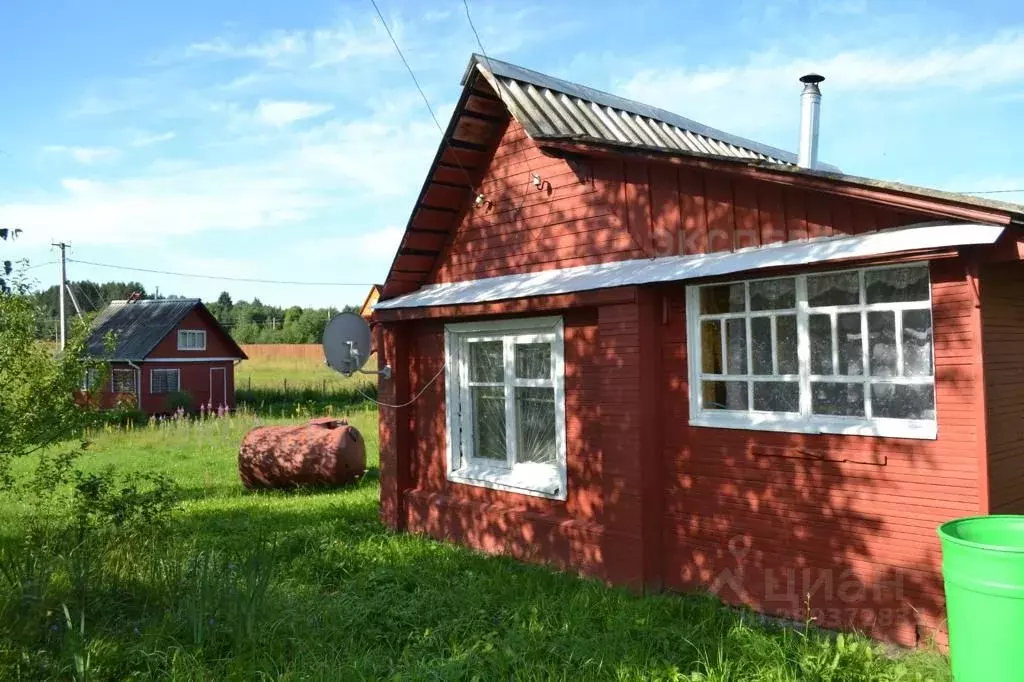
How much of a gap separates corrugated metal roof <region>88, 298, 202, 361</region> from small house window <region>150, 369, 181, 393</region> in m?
1.36

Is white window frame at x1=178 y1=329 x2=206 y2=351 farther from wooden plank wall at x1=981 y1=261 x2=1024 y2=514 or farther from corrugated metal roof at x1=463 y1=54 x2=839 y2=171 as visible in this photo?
Result: wooden plank wall at x1=981 y1=261 x2=1024 y2=514

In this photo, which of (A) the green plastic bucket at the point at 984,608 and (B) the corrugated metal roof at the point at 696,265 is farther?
(B) the corrugated metal roof at the point at 696,265

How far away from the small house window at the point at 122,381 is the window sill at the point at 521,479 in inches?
1161

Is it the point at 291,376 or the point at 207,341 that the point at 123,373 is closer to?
the point at 207,341

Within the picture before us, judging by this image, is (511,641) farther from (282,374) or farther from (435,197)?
Result: (282,374)

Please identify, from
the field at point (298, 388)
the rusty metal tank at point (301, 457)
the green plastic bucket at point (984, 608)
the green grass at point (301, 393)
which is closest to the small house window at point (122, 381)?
the green grass at point (301, 393)

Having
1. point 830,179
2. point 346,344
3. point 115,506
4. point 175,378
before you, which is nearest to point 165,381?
point 175,378

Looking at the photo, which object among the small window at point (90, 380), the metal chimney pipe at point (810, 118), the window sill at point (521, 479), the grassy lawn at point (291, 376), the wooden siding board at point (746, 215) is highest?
the metal chimney pipe at point (810, 118)

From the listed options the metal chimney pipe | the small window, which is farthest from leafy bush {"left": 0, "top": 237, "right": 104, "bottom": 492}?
the metal chimney pipe

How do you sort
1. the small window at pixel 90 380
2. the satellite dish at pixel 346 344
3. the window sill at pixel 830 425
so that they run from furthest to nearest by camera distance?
1. the satellite dish at pixel 346 344
2. the small window at pixel 90 380
3. the window sill at pixel 830 425

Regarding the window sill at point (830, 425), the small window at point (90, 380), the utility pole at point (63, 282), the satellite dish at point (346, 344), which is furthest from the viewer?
the utility pole at point (63, 282)

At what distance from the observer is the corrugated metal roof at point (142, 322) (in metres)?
33.2

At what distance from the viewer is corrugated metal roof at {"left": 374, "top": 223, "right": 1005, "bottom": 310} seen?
4.88 metres

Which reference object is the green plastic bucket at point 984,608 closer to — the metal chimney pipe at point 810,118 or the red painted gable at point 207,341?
the metal chimney pipe at point 810,118
